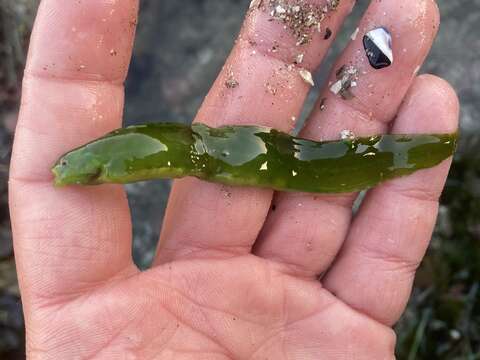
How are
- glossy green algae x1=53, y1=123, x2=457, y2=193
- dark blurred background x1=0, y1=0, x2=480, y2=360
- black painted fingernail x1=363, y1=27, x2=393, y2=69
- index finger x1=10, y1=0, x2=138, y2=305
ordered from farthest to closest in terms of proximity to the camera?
dark blurred background x1=0, y1=0, x2=480, y2=360 → black painted fingernail x1=363, y1=27, x2=393, y2=69 → glossy green algae x1=53, y1=123, x2=457, y2=193 → index finger x1=10, y1=0, x2=138, y2=305

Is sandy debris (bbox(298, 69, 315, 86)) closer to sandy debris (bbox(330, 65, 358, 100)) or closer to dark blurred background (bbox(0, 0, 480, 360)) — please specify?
sandy debris (bbox(330, 65, 358, 100))

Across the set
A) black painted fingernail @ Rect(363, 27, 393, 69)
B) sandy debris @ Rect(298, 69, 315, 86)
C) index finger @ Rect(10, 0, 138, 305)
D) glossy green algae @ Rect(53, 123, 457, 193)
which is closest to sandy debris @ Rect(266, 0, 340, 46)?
sandy debris @ Rect(298, 69, 315, 86)

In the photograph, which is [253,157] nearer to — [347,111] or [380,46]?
[347,111]

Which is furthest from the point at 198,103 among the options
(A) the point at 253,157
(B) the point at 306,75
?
(A) the point at 253,157

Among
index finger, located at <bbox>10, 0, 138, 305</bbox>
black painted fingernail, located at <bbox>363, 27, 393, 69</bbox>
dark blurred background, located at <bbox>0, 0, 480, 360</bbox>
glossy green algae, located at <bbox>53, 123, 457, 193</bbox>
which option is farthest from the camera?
dark blurred background, located at <bbox>0, 0, 480, 360</bbox>

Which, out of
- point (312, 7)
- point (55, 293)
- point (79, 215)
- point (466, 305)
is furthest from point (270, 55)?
point (466, 305)

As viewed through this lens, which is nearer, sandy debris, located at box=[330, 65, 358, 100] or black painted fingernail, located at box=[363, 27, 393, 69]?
black painted fingernail, located at box=[363, 27, 393, 69]

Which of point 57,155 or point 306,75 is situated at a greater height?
point 306,75

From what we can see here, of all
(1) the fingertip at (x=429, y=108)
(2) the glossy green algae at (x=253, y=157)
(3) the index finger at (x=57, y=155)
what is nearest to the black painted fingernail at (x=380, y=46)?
(1) the fingertip at (x=429, y=108)
